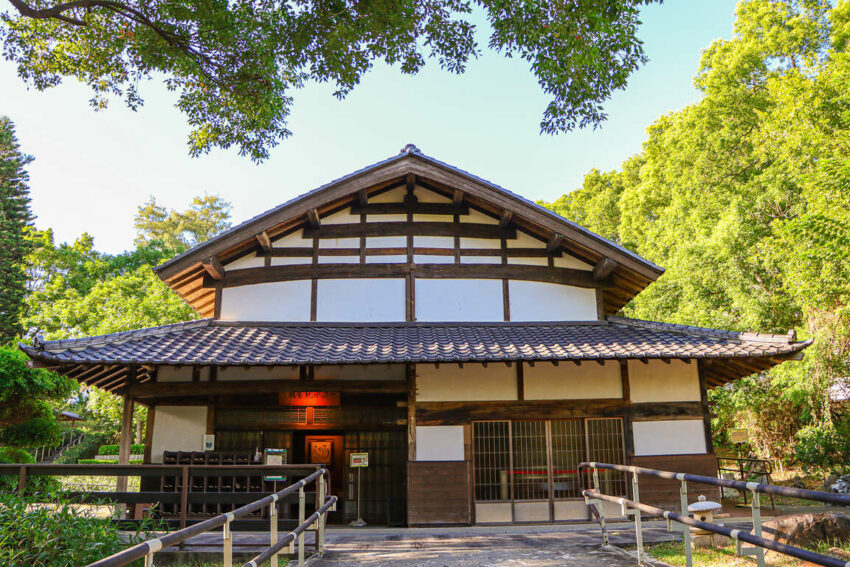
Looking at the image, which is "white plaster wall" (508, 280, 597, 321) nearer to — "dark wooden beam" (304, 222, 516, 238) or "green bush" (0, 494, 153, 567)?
"dark wooden beam" (304, 222, 516, 238)

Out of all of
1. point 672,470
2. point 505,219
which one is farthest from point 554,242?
point 672,470

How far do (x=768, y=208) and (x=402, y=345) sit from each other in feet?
44.5

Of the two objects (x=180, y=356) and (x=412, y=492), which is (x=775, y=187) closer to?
(x=412, y=492)

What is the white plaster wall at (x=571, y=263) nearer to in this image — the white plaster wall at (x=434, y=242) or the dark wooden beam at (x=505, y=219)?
the dark wooden beam at (x=505, y=219)

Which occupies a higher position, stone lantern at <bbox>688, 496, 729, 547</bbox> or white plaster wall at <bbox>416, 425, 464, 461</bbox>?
white plaster wall at <bbox>416, 425, 464, 461</bbox>

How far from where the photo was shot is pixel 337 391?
34.9 ft

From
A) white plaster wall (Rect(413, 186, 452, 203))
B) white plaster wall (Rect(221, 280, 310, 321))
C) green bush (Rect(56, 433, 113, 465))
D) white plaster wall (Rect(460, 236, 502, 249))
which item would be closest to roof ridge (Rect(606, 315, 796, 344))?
white plaster wall (Rect(460, 236, 502, 249))

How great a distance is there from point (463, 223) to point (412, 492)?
5424 mm

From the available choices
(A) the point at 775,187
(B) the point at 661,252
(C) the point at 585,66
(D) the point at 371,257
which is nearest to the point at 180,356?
(D) the point at 371,257

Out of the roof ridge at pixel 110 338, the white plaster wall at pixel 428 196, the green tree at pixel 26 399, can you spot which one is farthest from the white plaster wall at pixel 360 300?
the green tree at pixel 26 399

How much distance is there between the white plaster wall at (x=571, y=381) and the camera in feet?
36.3

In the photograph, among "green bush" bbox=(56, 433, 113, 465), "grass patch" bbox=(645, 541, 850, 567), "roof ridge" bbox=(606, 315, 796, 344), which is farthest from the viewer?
"green bush" bbox=(56, 433, 113, 465)

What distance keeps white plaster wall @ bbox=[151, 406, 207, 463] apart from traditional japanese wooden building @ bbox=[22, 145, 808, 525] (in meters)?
0.04

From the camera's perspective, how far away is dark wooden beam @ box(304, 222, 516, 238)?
1227cm
